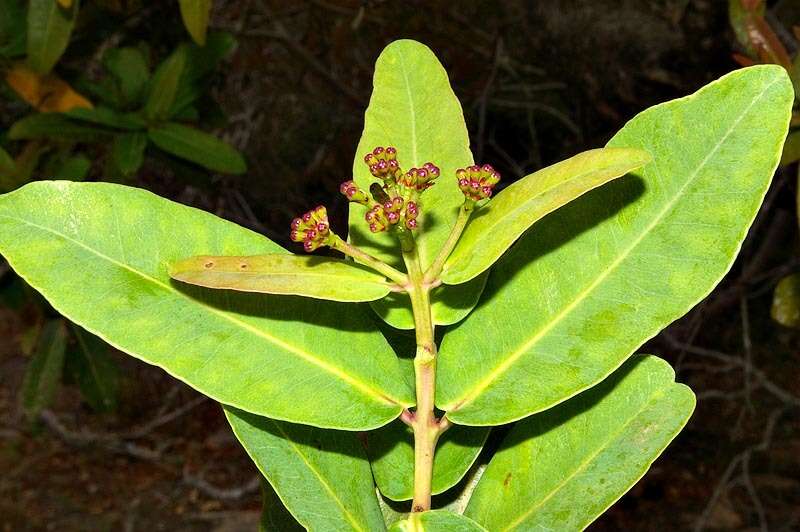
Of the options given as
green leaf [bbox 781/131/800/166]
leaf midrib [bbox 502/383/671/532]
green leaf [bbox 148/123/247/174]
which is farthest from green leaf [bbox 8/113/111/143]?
leaf midrib [bbox 502/383/671/532]

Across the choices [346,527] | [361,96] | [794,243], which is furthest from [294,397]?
[361,96]

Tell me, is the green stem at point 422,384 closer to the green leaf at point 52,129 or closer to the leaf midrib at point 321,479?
the leaf midrib at point 321,479

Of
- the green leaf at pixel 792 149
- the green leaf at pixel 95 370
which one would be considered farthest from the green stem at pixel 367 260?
the green leaf at pixel 95 370

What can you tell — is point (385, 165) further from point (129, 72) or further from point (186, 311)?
point (129, 72)

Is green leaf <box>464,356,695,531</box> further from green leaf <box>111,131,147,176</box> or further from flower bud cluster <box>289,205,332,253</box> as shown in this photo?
green leaf <box>111,131,147,176</box>

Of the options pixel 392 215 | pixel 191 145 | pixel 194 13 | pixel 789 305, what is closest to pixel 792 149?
pixel 789 305

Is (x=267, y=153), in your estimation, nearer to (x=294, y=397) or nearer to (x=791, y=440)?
(x=791, y=440)
